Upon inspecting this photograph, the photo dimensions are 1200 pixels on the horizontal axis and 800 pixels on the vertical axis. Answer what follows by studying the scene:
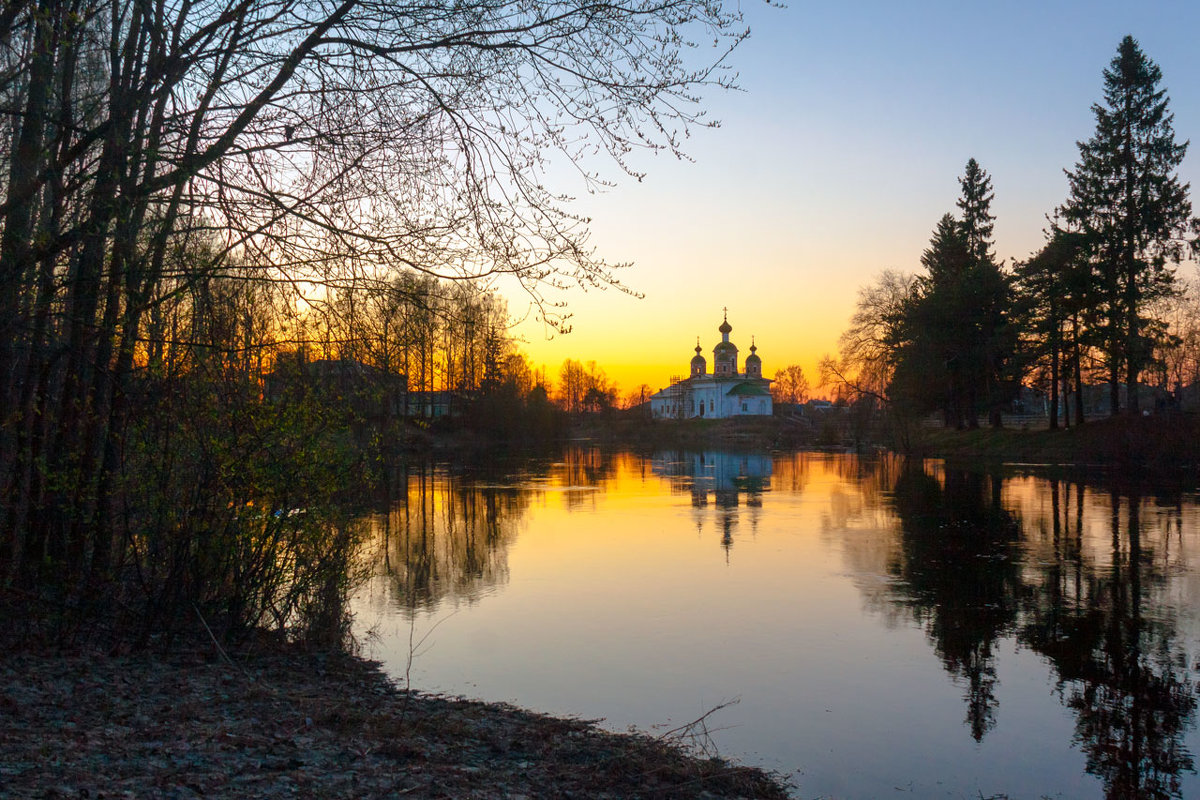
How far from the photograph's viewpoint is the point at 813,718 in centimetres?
784

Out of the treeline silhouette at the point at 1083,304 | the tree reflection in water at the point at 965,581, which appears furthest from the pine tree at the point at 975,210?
the tree reflection in water at the point at 965,581

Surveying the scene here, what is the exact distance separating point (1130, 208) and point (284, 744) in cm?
4063

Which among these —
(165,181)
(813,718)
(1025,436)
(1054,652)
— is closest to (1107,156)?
(1025,436)

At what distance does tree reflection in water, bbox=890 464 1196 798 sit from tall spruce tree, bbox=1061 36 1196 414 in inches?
727

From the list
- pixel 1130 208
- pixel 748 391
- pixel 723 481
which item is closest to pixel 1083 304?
pixel 1130 208

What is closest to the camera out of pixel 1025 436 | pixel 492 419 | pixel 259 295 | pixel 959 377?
pixel 259 295

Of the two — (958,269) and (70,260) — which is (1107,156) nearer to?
(958,269)

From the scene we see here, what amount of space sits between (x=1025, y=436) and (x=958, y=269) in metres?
13.9

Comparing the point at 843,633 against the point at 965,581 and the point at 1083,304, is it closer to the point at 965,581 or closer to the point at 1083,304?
the point at 965,581

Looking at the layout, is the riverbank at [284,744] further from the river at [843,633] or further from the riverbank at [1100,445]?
the riverbank at [1100,445]

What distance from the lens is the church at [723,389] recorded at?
111 metres

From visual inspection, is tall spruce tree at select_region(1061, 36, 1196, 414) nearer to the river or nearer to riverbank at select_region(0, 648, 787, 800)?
the river

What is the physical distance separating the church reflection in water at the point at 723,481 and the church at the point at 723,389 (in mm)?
55787

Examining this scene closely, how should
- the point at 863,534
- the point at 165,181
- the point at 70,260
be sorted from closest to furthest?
1. the point at 165,181
2. the point at 70,260
3. the point at 863,534
